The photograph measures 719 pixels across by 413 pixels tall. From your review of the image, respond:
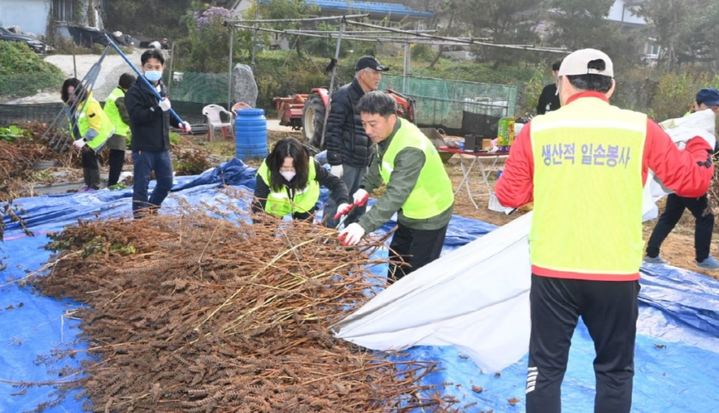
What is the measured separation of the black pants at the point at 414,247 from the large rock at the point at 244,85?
10891 mm

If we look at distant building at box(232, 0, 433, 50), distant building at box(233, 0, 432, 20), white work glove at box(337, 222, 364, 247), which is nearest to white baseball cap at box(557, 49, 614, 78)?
white work glove at box(337, 222, 364, 247)

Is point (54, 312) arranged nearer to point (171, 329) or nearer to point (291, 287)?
point (171, 329)

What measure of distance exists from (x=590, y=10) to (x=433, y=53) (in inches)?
280

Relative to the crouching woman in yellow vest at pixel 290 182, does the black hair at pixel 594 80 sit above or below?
above

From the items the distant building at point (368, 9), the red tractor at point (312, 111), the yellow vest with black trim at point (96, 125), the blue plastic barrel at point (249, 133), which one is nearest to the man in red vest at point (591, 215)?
the yellow vest with black trim at point (96, 125)

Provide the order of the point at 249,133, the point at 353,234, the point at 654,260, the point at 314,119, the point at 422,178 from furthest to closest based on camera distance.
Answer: the point at 314,119 < the point at 249,133 < the point at 654,260 < the point at 422,178 < the point at 353,234

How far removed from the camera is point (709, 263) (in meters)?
5.46

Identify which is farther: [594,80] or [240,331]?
[240,331]

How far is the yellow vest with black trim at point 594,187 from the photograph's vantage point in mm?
2078

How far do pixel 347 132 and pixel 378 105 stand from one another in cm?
182

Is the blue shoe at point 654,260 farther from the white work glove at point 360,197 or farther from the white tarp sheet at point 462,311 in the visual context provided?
the white work glove at point 360,197

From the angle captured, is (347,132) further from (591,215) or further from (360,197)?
(591,215)

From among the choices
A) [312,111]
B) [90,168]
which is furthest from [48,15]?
[90,168]

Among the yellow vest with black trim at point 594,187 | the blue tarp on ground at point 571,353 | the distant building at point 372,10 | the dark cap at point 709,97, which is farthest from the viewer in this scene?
the distant building at point 372,10
